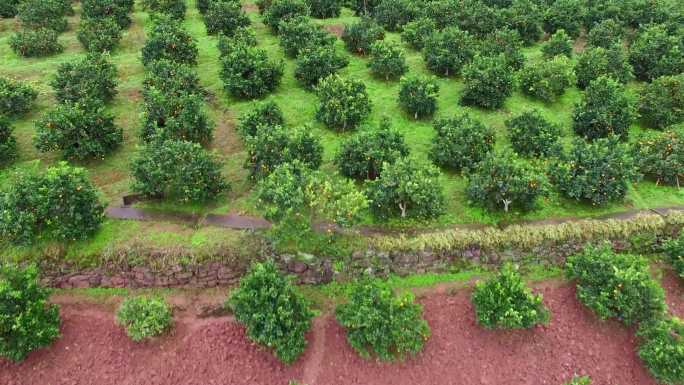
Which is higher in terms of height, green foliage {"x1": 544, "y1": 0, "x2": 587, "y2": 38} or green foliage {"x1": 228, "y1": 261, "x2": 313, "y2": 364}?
green foliage {"x1": 544, "y1": 0, "x2": 587, "y2": 38}

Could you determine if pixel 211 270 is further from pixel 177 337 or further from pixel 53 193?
pixel 53 193

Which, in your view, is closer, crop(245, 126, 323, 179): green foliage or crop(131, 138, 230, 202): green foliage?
crop(131, 138, 230, 202): green foliage

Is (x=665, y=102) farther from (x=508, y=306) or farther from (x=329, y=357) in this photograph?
(x=329, y=357)

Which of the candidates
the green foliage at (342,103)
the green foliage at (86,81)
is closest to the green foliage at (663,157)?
the green foliage at (342,103)

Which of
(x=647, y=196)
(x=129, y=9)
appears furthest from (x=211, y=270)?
(x=129, y=9)

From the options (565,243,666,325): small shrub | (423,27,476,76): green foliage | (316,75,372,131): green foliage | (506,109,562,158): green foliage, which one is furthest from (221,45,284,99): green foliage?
(565,243,666,325): small shrub

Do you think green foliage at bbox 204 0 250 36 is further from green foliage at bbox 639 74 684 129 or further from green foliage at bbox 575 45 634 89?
green foliage at bbox 639 74 684 129
